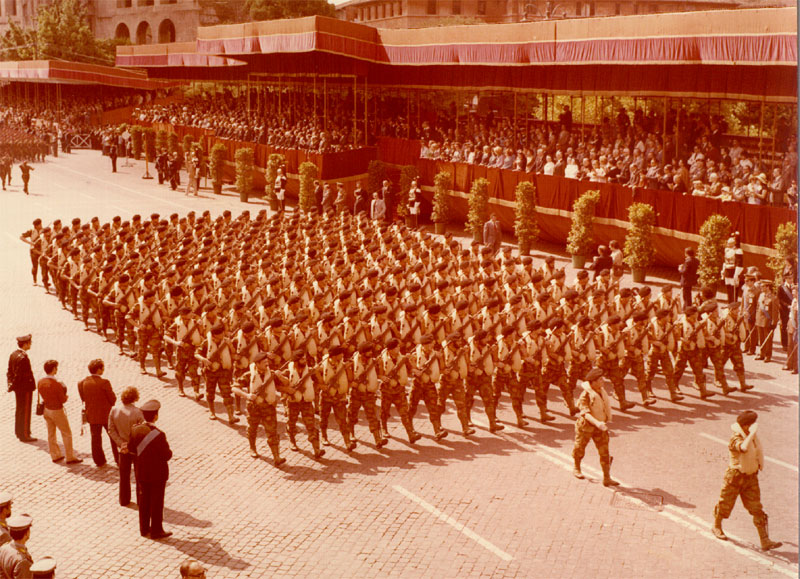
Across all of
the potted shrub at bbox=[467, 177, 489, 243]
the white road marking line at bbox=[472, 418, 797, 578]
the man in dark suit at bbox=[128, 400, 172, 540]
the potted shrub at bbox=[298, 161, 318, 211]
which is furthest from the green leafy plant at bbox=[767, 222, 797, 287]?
the potted shrub at bbox=[298, 161, 318, 211]

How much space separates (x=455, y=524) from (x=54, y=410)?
19.1 ft

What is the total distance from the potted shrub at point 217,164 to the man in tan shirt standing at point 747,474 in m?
33.9

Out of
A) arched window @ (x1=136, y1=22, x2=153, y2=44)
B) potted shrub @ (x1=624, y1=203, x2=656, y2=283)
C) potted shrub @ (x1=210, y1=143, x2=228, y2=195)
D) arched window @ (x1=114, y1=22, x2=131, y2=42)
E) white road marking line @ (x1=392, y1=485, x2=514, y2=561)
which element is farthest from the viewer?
arched window @ (x1=114, y1=22, x2=131, y2=42)

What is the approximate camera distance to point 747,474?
1200cm

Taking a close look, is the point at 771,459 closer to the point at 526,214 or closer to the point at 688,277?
the point at 688,277

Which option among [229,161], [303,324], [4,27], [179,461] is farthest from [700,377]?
[4,27]

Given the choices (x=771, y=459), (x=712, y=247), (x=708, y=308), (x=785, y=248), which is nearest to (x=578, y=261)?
(x=712, y=247)

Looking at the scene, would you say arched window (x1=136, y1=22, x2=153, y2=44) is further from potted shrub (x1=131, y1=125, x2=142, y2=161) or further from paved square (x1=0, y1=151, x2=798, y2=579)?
paved square (x1=0, y1=151, x2=798, y2=579)

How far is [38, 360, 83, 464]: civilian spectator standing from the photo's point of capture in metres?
14.4

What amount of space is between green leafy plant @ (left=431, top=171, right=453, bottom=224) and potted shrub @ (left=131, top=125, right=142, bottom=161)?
24341 millimetres

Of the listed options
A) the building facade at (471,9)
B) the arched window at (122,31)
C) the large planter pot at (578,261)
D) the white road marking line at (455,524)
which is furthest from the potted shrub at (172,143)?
the arched window at (122,31)

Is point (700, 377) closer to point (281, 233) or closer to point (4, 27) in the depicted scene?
point (281, 233)

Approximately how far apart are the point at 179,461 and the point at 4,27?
438 ft

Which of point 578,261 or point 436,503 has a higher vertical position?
point 578,261
